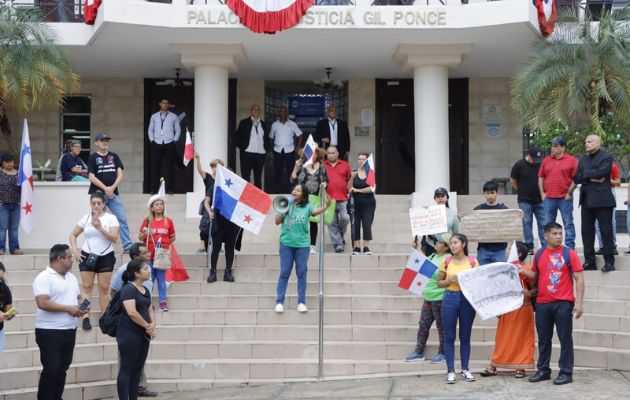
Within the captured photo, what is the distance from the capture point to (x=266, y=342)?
38.6ft

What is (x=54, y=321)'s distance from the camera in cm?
941

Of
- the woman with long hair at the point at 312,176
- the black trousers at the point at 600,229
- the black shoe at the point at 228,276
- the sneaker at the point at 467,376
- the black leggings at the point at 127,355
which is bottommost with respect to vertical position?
the sneaker at the point at 467,376

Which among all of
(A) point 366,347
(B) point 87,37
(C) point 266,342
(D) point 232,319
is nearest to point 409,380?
(A) point 366,347

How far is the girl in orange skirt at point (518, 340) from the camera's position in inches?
408

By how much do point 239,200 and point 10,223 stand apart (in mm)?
4010

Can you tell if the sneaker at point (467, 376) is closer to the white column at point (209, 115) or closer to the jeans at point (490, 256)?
the jeans at point (490, 256)

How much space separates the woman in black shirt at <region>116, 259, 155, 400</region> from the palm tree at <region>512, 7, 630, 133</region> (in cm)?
918

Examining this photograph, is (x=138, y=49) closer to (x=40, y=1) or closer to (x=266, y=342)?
(x=40, y=1)

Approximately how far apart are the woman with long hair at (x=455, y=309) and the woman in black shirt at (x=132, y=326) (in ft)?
10.7

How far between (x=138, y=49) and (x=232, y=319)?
7.91m

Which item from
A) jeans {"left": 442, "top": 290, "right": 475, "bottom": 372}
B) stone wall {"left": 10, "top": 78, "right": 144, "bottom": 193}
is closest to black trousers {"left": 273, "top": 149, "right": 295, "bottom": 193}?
stone wall {"left": 10, "top": 78, "right": 144, "bottom": 193}

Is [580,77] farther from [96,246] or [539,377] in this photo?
[96,246]

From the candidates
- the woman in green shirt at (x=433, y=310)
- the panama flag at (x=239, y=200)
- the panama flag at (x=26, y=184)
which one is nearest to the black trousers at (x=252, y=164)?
the panama flag at (x=26, y=184)

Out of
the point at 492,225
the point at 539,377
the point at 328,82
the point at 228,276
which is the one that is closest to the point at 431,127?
the point at 328,82
